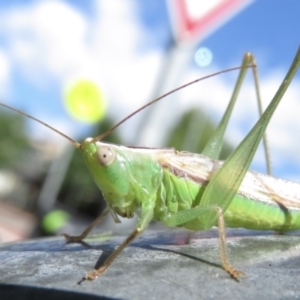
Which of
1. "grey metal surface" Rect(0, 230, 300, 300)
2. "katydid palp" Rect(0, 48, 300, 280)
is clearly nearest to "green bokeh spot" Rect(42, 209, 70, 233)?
"katydid palp" Rect(0, 48, 300, 280)

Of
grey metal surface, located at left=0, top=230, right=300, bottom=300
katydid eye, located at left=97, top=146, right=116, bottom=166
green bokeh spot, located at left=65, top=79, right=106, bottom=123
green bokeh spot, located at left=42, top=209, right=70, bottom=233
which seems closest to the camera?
grey metal surface, located at left=0, top=230, right=300, bottom=300

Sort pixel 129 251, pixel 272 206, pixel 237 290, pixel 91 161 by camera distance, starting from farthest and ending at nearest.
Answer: pixel 272 206 < pixel 91 161 < pixel 129 251 < pixel 237 290

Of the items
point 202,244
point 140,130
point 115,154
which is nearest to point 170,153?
point 115,154

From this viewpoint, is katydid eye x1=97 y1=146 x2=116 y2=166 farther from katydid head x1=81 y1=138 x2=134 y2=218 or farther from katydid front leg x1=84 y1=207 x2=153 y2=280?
katydid front leg x1=84 y1=207 x2=153 y2=280

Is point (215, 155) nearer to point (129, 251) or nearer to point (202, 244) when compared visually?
point (202, 244)

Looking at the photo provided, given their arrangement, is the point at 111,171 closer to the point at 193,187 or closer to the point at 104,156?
the point at 104,156

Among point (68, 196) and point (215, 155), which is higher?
point (215, 155)
